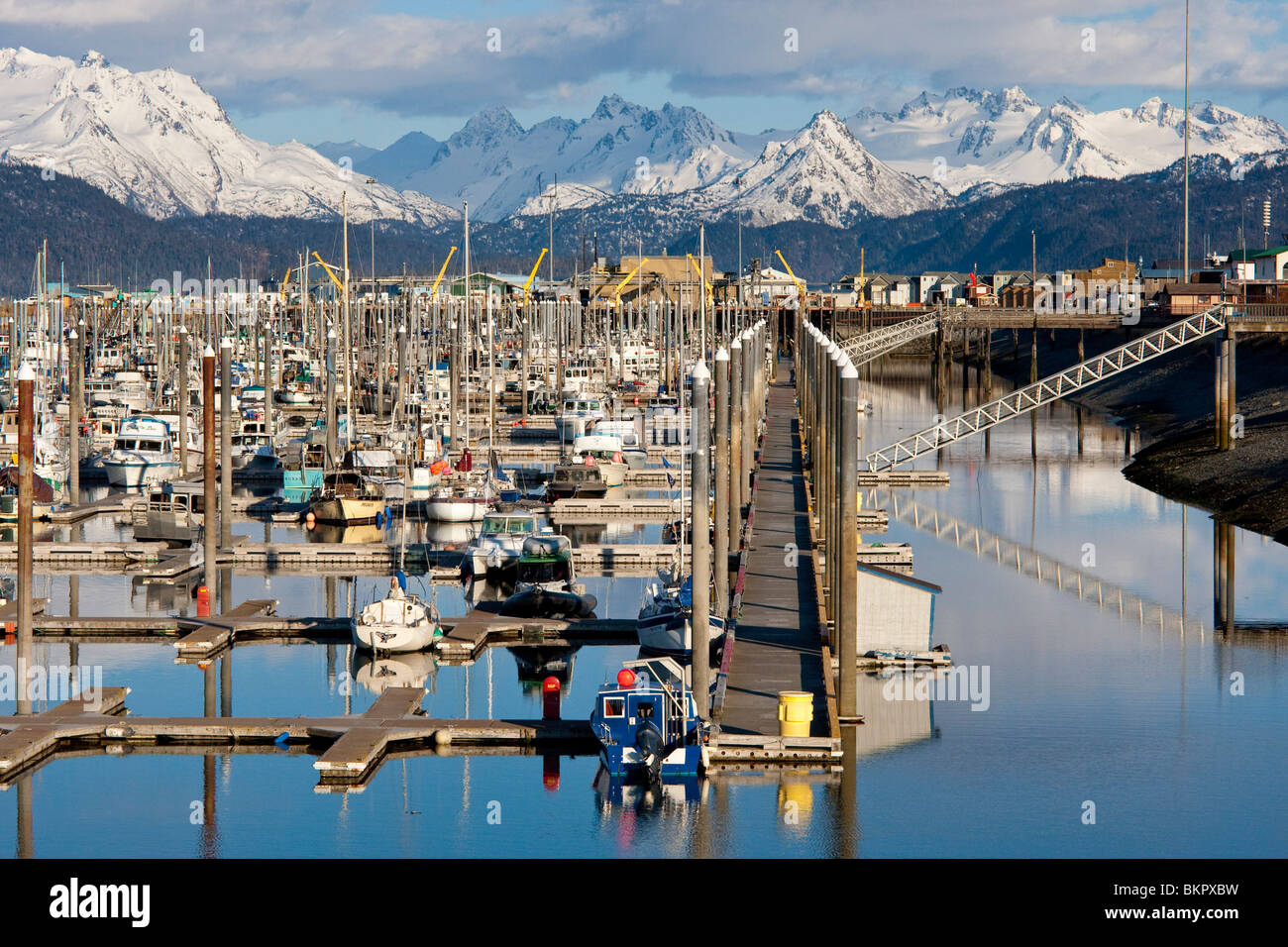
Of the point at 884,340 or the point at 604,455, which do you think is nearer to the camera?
the point at 604,455

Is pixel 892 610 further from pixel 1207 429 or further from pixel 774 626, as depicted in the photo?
pixel 1207 429

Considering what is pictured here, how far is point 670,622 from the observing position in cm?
3400

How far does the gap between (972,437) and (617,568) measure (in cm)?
4319

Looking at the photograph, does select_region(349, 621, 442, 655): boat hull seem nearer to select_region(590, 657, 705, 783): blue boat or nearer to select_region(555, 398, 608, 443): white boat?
select_region(590, 657, 705, 783): blue boat

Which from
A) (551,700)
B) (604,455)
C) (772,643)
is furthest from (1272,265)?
(551,700)

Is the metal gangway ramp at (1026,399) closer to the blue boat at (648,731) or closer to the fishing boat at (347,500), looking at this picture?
the fishing boat at (347,500)

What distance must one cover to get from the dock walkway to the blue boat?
2.69 ft

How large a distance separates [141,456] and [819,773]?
41841mm

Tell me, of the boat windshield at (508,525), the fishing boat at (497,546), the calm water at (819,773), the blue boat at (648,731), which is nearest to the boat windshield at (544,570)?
the fishing boat at (497,546)

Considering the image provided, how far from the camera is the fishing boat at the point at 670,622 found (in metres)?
32.8

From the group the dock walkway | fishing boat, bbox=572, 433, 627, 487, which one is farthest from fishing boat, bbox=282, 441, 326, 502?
the dock walkway

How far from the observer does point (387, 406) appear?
3450 inches

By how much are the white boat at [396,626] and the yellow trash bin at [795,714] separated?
34.6 ft
